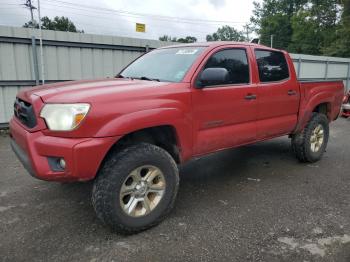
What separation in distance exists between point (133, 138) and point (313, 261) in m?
1.93

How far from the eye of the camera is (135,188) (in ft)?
9.77

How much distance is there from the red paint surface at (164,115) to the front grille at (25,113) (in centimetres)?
7

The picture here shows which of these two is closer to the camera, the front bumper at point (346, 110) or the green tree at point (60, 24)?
the front bumper at point (346, 110)

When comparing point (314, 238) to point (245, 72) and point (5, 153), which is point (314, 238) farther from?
point (5, 153)

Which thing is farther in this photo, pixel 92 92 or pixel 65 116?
pixel 92 92

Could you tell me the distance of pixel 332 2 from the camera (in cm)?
3634

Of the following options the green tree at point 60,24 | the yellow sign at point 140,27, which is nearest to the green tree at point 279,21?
the green tree at point 60,24

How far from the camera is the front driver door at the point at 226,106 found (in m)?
3.45

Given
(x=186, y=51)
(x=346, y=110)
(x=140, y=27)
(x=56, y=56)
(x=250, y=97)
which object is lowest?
(x=346, y=110)

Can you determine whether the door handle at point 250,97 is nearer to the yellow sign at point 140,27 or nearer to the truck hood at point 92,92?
the truck hood at point 92,92

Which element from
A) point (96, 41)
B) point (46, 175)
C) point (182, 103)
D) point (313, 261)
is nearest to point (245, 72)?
point (182, 103)

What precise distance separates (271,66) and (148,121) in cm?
239

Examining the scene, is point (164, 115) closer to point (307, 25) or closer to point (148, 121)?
point (148, 121)

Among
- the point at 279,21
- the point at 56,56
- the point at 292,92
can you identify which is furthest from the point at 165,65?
the point at 279,21
